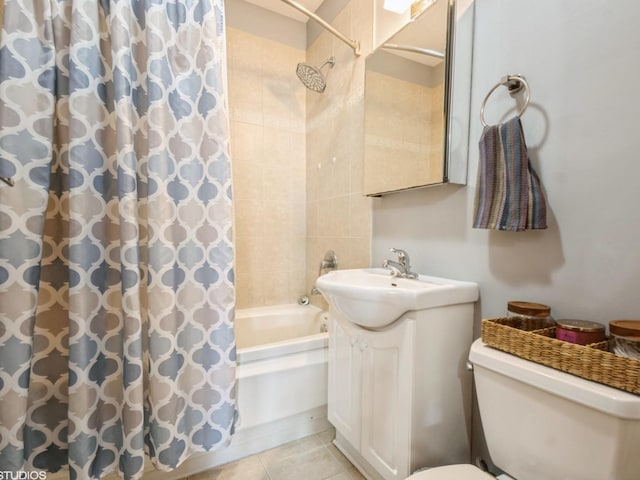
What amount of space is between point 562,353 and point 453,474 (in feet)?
1.58

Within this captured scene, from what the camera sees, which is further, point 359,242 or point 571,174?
point 359,242

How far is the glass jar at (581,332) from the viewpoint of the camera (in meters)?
0.65

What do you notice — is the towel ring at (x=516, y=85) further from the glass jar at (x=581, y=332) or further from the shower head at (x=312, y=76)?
the shower head at (x=312, y=76)

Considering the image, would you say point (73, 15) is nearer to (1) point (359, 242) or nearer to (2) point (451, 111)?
(2) point (451, 111)

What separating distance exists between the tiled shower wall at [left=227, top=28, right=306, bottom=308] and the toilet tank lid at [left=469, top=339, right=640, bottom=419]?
1578mm

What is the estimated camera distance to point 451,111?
1104mm

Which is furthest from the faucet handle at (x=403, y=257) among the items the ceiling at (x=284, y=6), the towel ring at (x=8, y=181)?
the ceiling at (x=284, y=6)

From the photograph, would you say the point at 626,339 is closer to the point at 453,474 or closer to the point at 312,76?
the point at 453,474

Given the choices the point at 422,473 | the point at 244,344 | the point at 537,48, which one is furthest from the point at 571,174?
the point at 244,344

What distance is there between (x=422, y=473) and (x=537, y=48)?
136cm

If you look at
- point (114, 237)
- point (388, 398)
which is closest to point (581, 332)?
point (388, 398)

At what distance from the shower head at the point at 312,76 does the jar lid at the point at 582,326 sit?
1777 mm

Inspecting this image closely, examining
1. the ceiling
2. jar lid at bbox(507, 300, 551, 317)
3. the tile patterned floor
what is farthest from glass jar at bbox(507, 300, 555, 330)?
the ceiling

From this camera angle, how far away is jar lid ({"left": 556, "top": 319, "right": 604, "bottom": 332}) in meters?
0.66
